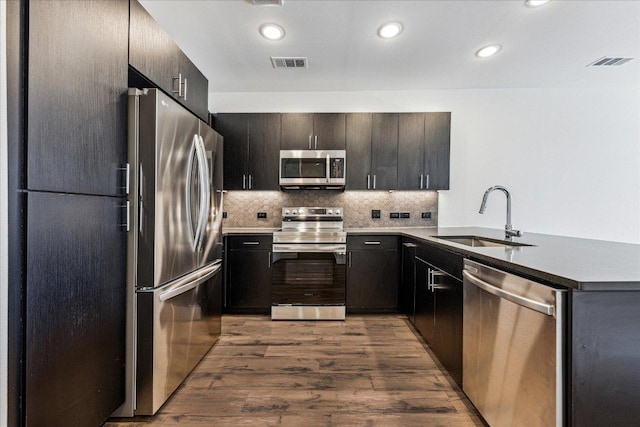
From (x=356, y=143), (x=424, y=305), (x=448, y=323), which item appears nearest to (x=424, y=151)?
(x=356, y=143)

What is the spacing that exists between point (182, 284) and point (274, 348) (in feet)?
3.56

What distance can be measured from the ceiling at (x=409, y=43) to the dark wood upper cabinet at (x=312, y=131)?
396 millimetres

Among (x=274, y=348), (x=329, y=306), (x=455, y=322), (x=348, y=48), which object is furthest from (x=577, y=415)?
(x=348, y=48)

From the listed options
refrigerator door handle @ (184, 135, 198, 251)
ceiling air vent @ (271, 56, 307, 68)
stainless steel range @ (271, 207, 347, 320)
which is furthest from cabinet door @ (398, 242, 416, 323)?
ceiling air vent @ (271, 56, 307, 68)

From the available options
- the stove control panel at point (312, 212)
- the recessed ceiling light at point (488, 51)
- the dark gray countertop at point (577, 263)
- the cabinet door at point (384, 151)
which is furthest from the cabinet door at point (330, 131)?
the dark gray countertop at point (577, 263)

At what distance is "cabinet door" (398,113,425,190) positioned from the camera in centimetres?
382

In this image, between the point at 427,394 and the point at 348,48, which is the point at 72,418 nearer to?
the point at 427,394

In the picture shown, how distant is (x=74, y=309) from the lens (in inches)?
54.5

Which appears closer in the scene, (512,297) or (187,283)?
(512,297)

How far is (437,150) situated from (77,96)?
3.40m

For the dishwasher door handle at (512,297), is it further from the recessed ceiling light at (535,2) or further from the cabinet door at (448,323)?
the recessed ceiling light at (535,2)

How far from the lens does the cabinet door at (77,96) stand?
118cm

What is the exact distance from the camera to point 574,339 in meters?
1.11

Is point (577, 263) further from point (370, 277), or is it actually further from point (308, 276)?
point (308, 276)
